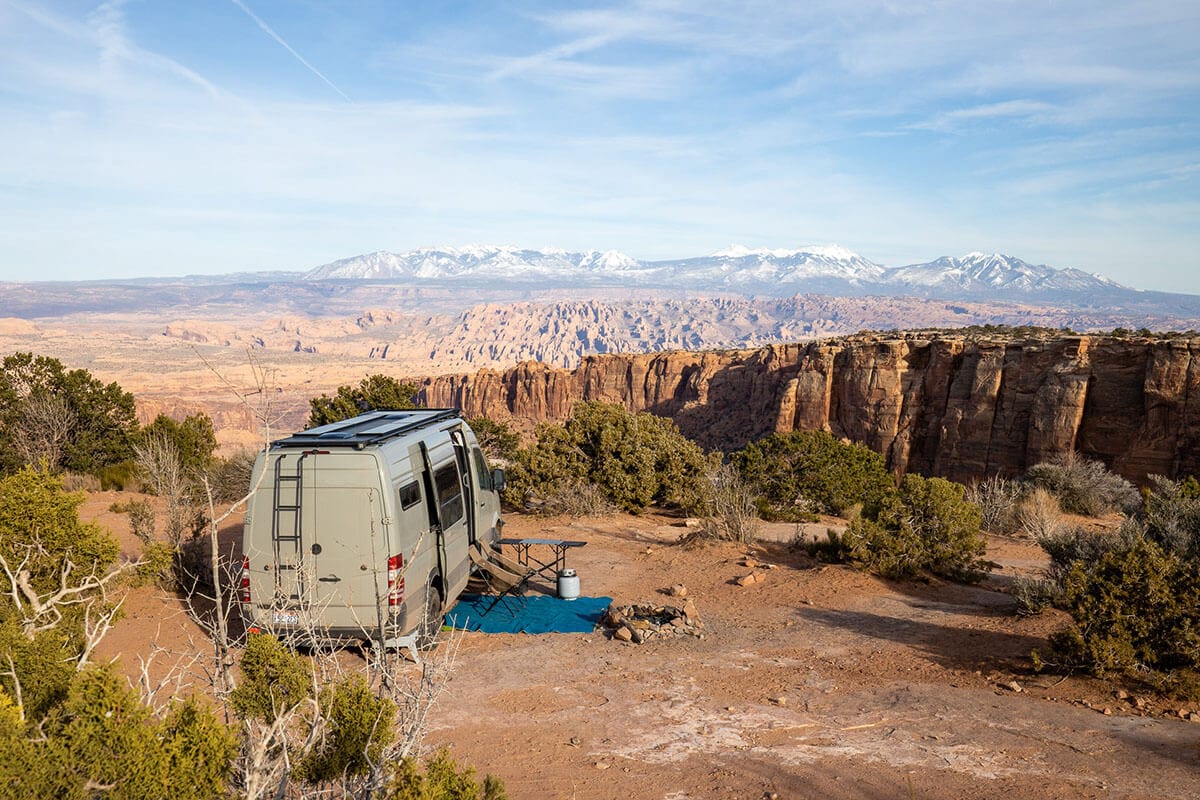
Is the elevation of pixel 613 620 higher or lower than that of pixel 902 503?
lower

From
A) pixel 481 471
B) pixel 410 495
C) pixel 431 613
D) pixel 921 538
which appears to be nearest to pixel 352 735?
pixel 410 495

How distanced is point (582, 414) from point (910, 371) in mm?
33813

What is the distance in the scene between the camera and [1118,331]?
3925cm

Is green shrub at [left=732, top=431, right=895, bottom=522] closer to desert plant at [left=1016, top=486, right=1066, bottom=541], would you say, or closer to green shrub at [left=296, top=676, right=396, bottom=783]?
desert plant at [left=1016, top=486, right=1066, bottom=541]

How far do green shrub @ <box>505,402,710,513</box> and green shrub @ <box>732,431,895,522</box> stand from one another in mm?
2408

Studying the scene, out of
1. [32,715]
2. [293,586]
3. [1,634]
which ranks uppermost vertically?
[1,634]

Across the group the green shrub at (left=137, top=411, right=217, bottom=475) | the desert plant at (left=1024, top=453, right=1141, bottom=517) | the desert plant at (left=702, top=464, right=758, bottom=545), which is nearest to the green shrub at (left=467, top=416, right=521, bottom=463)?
the green shrub at (left=137, top=411, right=217, bottom=475)

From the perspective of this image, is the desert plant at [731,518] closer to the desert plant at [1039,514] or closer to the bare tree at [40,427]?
the desert plant at [1039,514]

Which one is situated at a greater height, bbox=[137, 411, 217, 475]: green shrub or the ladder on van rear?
the ladder on van rear

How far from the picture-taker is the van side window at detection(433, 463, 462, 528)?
30.6 feet

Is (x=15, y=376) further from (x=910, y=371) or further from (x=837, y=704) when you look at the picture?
(x=910, y=371)

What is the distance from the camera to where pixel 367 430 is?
913 centimetres

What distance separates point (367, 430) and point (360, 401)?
1499 centimetres

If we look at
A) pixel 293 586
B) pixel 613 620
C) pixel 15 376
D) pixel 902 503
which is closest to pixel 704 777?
pixel 613 620
